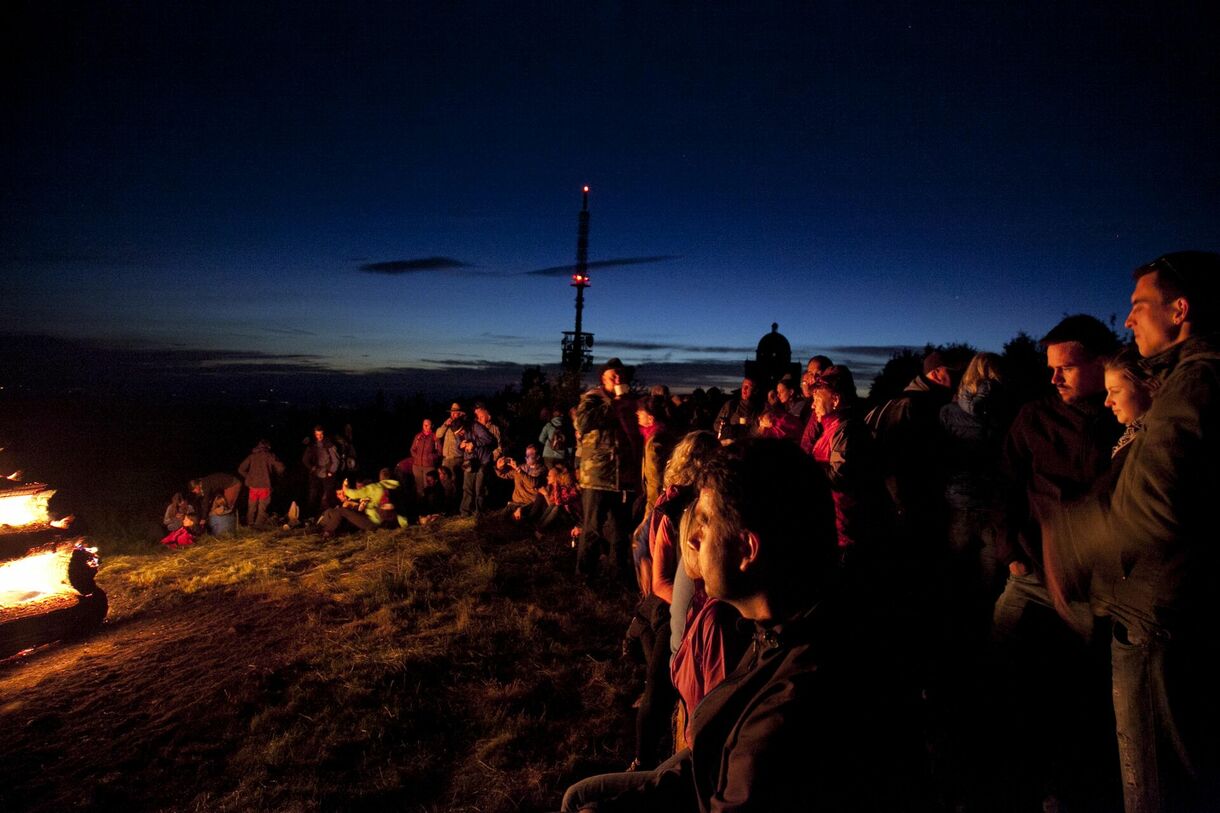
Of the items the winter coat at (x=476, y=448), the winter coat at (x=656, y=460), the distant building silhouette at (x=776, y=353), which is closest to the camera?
the winter coat at (x=656, y=460)

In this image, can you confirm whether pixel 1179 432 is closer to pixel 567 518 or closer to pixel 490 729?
pixel 490 729

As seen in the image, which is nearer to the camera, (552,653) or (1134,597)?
(1134,597)

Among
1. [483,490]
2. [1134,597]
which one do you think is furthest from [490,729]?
[483,490]

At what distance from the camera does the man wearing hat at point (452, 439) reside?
1019cm

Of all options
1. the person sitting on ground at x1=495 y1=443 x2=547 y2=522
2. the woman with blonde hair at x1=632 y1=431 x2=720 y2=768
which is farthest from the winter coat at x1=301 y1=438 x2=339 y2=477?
the woman with blonde hair at x1=632 y1=431 x2=720 y2=768

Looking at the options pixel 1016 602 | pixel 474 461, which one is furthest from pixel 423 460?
pixel 1016 602

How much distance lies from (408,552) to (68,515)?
11.2 feet

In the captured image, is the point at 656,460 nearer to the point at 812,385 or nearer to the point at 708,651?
the point at 812,385

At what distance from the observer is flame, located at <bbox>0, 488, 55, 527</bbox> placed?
472 centimetres

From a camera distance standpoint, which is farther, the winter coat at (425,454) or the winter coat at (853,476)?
the winter coat at (425,454)

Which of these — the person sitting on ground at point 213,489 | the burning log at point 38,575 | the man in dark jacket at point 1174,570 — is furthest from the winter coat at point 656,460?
the person sitting on ground at point 213,489

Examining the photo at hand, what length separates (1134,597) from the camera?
1.91 metres

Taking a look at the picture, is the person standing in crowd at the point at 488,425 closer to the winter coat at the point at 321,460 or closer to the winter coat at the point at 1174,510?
the winter coat at the point at 321,460

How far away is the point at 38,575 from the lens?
4.96 m
